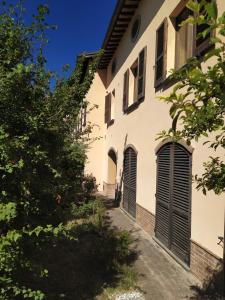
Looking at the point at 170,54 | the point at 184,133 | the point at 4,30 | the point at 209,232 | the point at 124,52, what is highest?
the point at 124,52

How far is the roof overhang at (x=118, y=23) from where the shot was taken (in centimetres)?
1211

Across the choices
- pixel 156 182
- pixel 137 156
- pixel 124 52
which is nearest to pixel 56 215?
pixel 156 182

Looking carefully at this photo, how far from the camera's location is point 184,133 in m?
2.72

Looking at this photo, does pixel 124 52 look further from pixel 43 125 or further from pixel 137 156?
pixel 43 125

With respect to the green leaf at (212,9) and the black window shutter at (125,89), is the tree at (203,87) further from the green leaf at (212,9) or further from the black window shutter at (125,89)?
the black window shutter at (125,89)

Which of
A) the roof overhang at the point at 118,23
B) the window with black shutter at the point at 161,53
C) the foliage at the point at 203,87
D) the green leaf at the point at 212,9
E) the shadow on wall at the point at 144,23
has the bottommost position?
the foliage at the point at 203,87

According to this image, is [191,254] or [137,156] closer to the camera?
[191,254]

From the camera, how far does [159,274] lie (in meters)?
6.72

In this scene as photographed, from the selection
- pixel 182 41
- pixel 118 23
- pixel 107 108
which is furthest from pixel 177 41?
pixel 107 108

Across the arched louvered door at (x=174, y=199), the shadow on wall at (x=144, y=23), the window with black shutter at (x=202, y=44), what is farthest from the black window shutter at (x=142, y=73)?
the window with black shutter at (x=202, y=44)

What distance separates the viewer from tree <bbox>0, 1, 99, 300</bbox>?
4.06 m

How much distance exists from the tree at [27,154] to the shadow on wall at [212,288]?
2.73 m

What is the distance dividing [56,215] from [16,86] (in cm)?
187

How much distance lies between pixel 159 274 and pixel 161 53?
18.0ft
